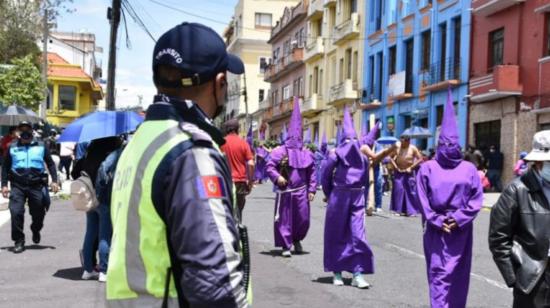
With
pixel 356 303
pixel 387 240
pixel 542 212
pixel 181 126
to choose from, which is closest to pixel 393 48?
pixel 387 240

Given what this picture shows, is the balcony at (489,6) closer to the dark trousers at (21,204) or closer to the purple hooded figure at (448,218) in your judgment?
the dark trousers at (21,204)

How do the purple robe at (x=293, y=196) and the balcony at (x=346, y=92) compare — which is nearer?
the purple robe at (x=293, y=196)

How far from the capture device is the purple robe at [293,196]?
11352 millimetres

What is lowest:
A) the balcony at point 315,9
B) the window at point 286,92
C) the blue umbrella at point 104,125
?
the blue umbrella at point 104,125

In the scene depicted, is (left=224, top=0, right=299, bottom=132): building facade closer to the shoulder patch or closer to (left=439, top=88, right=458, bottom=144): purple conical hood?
(left=439, top=88, right=458, bottom=144): purple conical hood

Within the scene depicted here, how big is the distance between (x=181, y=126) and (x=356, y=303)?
5700 millimetres

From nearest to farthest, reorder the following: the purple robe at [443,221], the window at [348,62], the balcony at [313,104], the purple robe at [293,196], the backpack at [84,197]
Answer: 1. the purple robe at [443,221]
2. the backpack at [84,197]
3. the purple robe at [293,196]
4. the window at [348,62]
5. the balcony at [313,104]

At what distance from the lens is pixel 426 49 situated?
3447 centimetres

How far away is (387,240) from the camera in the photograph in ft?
42.7

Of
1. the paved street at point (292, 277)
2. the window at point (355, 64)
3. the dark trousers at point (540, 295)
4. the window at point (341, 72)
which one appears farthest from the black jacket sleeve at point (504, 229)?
the window at point (341, 72)

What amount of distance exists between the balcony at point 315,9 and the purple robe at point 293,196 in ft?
130

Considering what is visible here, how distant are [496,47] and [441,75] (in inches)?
149

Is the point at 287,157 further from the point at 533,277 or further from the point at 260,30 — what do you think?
the point at 260,30

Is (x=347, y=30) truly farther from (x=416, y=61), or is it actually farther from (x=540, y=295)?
(x=540, y=295)
